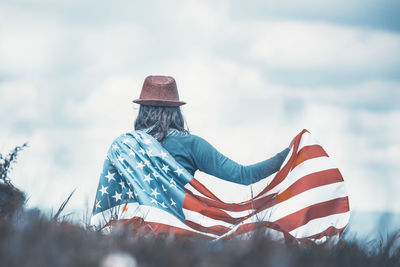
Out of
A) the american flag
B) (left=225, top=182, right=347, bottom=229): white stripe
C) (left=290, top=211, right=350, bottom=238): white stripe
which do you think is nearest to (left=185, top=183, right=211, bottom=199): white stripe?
the american flag

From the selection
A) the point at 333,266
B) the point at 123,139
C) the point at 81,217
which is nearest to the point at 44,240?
the point at 333,266

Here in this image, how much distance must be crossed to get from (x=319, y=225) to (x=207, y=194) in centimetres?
118

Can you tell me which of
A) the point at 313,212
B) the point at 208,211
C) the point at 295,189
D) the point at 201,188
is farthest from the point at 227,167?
the point at 313,212

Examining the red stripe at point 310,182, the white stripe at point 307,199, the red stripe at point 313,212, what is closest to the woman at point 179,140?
the red stripe at point 310,182

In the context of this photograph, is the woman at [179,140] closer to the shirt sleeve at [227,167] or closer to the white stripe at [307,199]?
the shirt sleeve at [227,167]

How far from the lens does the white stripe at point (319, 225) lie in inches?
198

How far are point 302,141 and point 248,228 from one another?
6.16 feet

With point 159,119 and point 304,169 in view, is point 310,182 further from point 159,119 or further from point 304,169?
point 159,119

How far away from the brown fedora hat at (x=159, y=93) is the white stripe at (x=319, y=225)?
1.93 metres

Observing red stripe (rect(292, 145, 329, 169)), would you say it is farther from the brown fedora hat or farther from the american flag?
the brown fedora hat

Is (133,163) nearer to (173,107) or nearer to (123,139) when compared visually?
(123,139)

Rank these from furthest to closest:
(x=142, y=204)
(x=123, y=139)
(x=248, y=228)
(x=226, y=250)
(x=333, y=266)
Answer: (x=123, y=139)
(x=142, y=204)
(x=248, y=228)
(x=333, y=266)
(x=226, y=250)

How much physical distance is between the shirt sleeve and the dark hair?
362 millimetres

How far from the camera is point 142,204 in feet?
17.6
